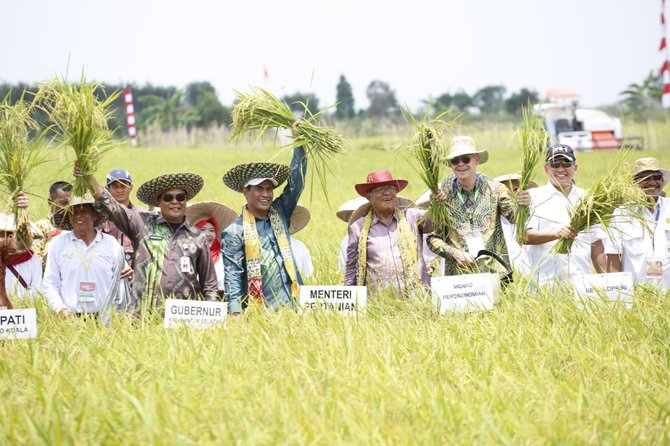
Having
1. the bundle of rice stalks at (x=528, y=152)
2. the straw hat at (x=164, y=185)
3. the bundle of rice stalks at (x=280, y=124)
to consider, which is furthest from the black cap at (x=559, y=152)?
the straw hat at (x=164, y=185)

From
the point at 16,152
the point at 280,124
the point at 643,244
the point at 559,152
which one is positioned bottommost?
the point at 643,244

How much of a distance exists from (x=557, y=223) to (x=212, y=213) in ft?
8.54

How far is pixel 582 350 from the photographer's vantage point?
4.12 metres

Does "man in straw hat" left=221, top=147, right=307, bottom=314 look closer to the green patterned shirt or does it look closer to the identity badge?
the identity badge

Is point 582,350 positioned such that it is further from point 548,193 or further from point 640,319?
point 548,193

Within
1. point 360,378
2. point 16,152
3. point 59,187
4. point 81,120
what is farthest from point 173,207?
point 360,378

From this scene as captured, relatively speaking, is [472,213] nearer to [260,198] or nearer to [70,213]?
[260,198]

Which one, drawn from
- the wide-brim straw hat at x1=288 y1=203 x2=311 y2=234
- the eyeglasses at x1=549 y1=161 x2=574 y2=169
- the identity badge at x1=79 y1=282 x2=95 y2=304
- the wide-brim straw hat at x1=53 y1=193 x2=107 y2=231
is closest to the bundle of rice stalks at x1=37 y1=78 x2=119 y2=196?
the wide-brim straw hat at x1=53 y1=193 x2=107 y2=231

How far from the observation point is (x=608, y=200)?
5.16 meters

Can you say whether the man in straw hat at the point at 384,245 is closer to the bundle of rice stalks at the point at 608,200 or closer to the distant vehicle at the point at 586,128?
the bundle of rice stalks at the point at 608,200

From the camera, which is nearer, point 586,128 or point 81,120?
point 81,120

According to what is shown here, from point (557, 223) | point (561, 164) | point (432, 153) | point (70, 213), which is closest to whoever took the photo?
point (432, 153)

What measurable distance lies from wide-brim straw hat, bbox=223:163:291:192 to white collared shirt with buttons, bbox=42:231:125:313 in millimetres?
908

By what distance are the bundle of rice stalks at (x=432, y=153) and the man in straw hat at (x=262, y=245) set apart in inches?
27.6
